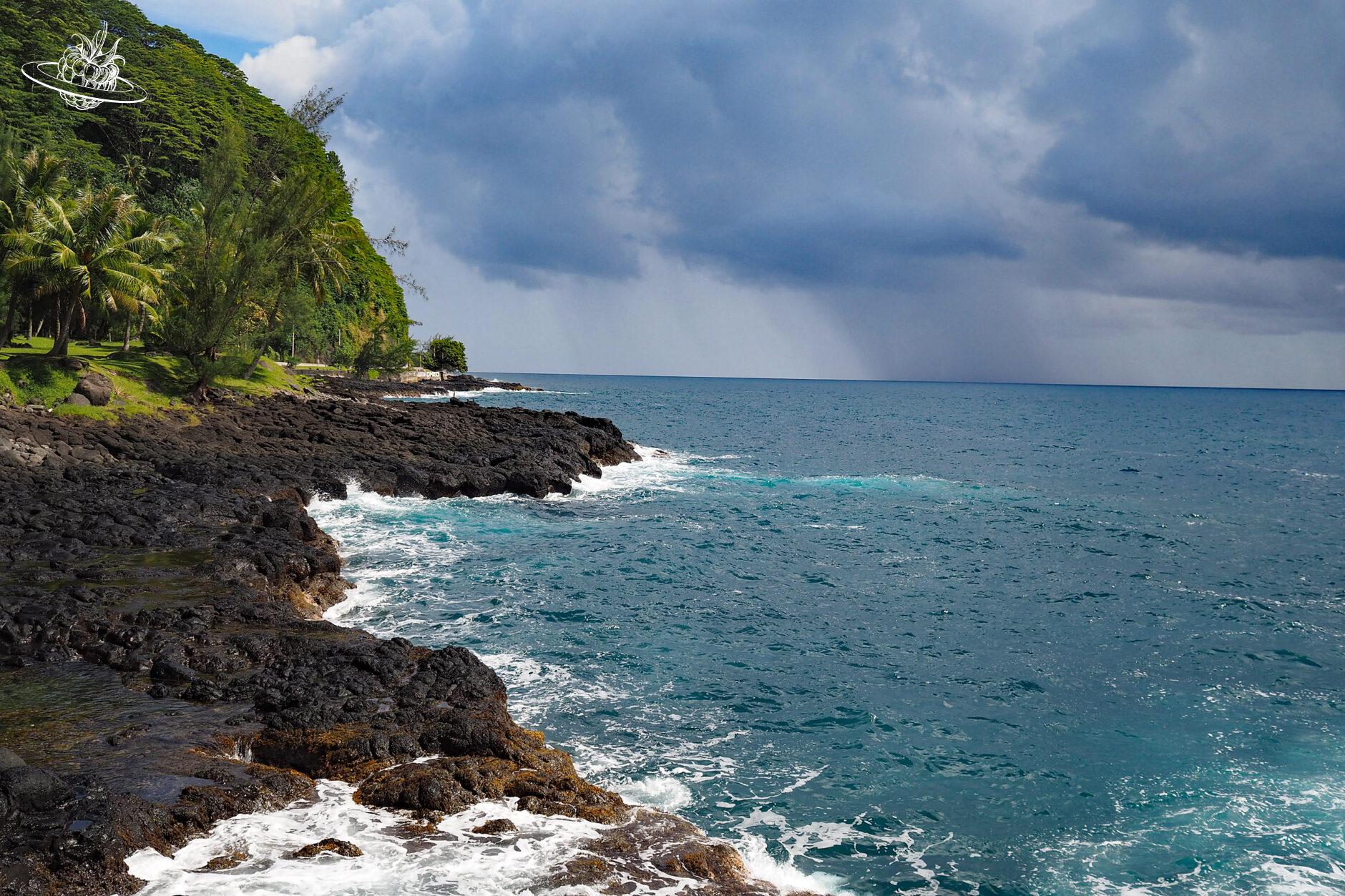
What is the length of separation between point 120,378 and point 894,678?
34.8 metres

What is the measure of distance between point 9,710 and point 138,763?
2.82 meters

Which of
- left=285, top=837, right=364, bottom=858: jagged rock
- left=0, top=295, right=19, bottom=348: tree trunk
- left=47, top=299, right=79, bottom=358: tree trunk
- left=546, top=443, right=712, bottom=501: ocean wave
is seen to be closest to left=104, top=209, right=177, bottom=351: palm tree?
left=47, top=299, right=79, bottom=358: tree trunk

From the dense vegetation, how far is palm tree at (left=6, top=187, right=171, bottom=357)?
0.23ft

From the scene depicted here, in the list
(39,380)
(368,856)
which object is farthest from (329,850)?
(39,380)

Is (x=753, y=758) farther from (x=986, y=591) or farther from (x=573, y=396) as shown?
(x=573, y=396)

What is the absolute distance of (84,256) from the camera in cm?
3531

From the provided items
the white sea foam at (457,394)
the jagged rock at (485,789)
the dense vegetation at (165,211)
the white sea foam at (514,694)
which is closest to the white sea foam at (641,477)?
the white sea foam at (514,694)

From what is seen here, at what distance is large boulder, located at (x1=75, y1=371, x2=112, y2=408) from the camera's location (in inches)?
1314

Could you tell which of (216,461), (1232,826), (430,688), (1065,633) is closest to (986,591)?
(1065,633)

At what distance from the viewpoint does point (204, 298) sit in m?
41.1

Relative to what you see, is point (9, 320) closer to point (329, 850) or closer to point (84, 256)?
point (84, 256)

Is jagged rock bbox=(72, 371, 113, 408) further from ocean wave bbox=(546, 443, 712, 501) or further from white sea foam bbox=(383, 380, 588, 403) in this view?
white sea foam bbox=(383, 380, 588, 403)

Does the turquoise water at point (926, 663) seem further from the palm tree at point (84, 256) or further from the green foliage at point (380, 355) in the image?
the green foliage at point (380, 355)

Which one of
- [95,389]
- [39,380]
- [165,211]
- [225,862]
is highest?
[165,211]
